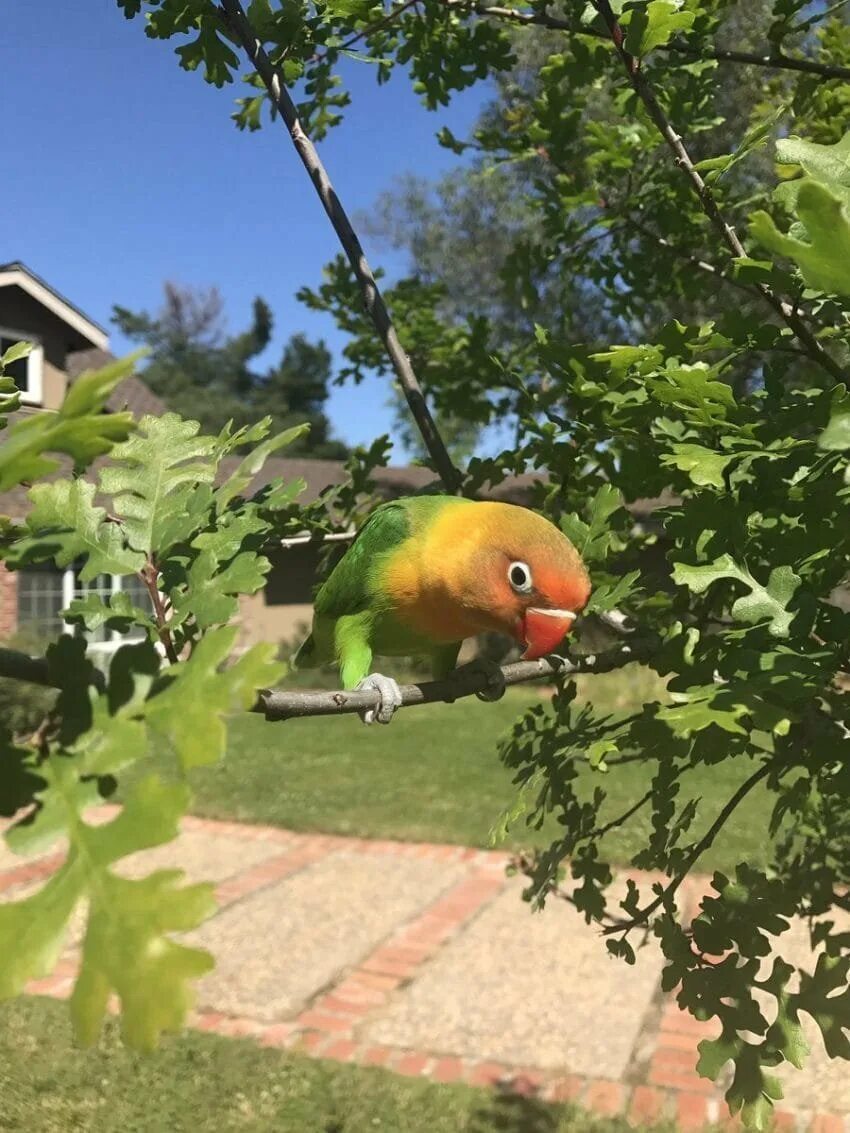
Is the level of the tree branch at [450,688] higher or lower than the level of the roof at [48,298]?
lower

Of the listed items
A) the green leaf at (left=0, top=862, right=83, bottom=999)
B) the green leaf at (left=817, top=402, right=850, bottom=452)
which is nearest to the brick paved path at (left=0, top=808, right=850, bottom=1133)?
the green leaf at (left=0, top=862, right=83, bottom=999)

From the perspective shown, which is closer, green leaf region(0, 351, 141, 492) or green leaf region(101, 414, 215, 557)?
green leaf region(0, 351, 141, 492)

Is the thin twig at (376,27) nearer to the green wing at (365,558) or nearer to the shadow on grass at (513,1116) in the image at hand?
the green wing at (365,558)

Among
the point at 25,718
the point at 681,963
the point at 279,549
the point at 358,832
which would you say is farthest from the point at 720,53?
the point at 25,718

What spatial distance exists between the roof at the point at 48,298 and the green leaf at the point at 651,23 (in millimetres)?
12660

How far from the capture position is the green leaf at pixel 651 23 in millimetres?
1394

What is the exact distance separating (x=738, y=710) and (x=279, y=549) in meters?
1.24

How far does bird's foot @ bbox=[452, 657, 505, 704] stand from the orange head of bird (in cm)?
8

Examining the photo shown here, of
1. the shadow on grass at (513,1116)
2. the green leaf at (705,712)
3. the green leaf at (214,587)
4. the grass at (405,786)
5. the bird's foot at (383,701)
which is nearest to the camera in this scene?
the green leaf at (705,712)

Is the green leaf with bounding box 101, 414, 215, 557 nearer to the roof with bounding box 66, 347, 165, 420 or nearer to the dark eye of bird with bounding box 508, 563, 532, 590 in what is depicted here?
the dark eye of bird with bounding box 508, 563, 532, 590

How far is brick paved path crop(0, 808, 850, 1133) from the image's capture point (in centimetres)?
432

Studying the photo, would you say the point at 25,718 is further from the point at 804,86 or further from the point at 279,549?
the point at 804,86

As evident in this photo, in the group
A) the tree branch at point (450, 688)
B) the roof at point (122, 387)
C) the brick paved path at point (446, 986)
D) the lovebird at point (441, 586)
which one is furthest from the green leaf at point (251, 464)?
the roof at point (122, 387)

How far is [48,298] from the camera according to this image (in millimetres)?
12500
